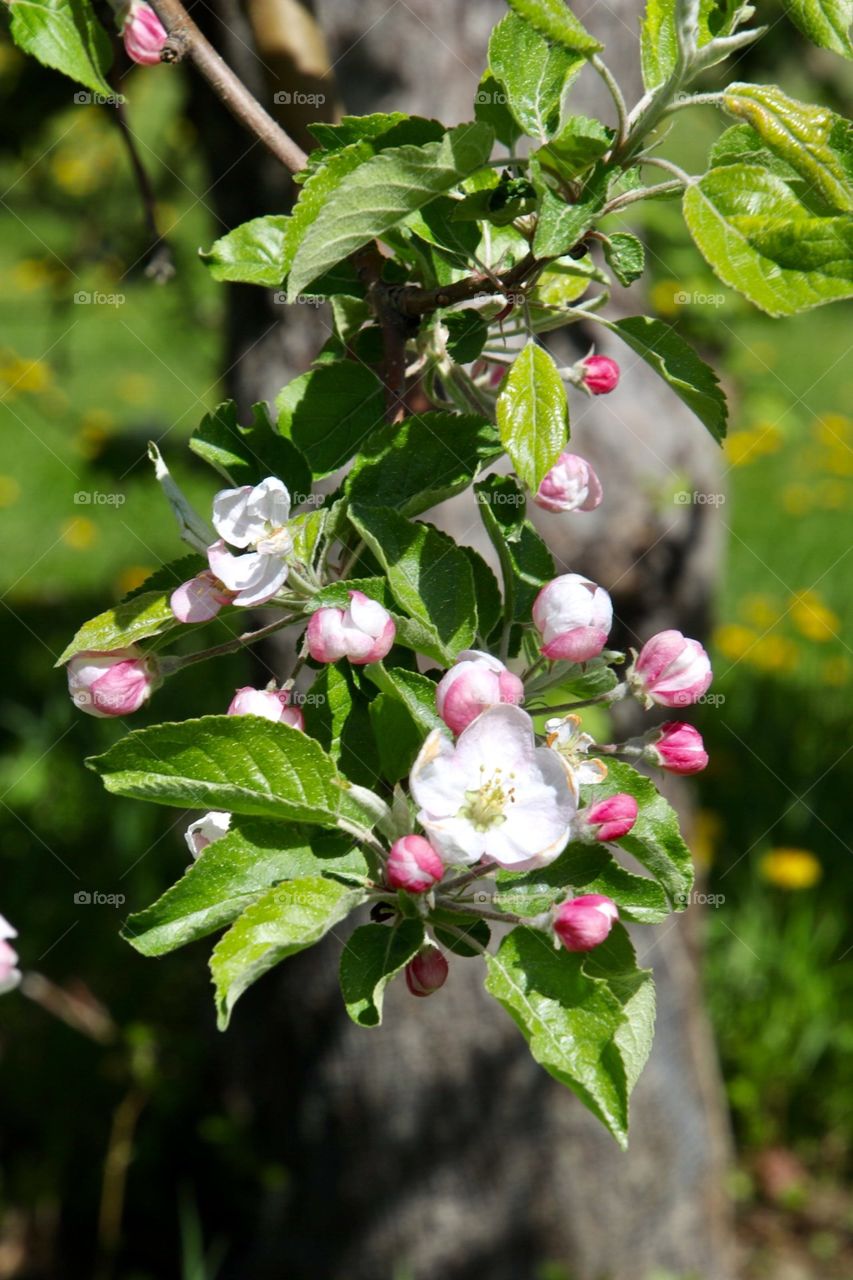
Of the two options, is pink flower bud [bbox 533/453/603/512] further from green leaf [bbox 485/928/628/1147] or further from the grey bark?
the grey bark

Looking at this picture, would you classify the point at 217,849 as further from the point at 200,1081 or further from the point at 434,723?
the point at 200,1081

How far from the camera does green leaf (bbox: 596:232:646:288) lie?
0.81m

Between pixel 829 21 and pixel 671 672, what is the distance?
0.42 meters

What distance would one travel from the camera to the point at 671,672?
88 cm

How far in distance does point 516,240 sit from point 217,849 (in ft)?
1.58

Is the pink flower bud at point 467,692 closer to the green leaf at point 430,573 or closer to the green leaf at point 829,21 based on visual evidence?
the green leaf at point 430,573

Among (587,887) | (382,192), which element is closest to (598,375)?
(382,192)

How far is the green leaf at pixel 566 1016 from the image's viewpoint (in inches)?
26.9

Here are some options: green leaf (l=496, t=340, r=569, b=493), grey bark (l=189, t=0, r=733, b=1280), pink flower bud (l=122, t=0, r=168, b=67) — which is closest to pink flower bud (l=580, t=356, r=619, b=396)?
green leaf (l=496, t=340, r=569, b=493)

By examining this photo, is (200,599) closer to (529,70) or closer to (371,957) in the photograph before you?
(371,957)

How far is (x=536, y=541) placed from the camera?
88 cm

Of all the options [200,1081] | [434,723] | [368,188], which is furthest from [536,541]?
[200,1081]

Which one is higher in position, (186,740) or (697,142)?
(186,740)

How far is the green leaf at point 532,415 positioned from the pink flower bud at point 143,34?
439 millimetres
